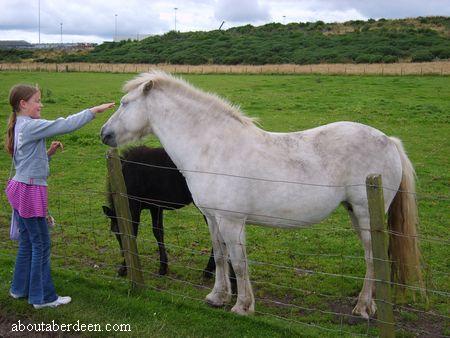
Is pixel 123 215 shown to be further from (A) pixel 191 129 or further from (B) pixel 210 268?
(B) pixel 210 268

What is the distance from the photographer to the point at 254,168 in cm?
465

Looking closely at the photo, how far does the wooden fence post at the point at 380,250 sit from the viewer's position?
145 inches

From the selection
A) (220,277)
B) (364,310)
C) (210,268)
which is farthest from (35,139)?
(364,310)

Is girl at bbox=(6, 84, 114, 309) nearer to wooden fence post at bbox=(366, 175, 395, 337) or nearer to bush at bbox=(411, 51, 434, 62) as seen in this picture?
wooden fence post at bbox=(366, 175, 395, 337)

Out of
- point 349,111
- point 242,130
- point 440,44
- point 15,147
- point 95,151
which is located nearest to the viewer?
point 15,147

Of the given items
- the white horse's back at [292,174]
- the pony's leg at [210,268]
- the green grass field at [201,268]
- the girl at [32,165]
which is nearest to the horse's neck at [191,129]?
the white horse's back at [292,174]

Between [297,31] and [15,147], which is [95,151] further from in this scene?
[297,31]

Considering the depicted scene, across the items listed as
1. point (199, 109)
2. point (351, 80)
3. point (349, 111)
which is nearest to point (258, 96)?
point (349, 111)

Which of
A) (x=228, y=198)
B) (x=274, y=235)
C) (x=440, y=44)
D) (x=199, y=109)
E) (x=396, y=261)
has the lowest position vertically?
(x=274, y=235)

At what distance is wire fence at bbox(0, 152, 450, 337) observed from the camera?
4770 mm

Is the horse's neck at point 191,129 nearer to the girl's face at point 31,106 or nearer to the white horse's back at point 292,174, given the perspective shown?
the white horse's back at point 292,174

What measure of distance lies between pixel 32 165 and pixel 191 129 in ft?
4.86

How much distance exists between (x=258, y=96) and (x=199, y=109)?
17.5m

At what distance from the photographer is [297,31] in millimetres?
63156
